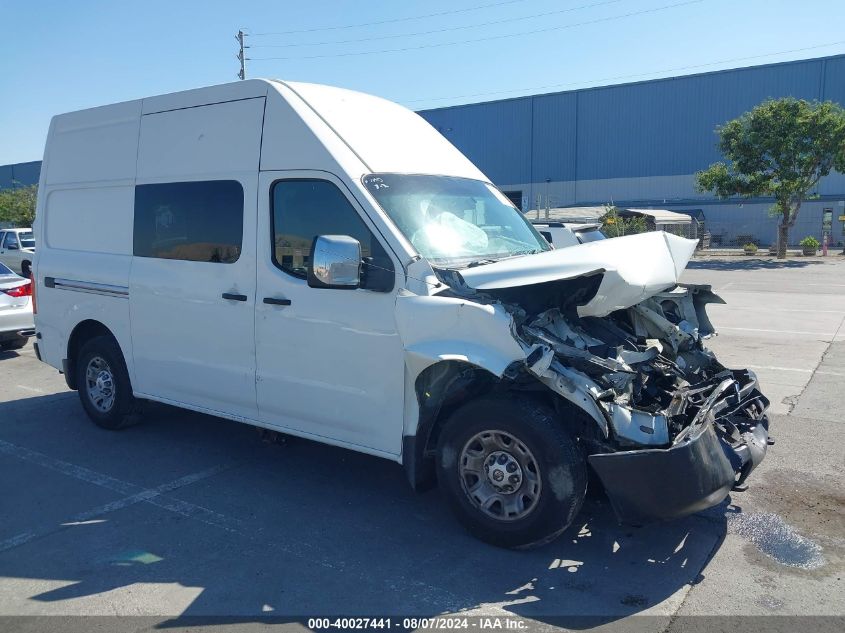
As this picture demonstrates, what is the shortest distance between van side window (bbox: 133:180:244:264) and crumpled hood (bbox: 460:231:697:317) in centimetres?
193

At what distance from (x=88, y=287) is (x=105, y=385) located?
0.91 meters

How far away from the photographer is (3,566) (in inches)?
164

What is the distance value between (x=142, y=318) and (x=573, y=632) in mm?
4214

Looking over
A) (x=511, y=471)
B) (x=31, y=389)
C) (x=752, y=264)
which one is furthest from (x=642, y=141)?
(x=511, y=471)

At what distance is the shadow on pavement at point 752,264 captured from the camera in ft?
89.2

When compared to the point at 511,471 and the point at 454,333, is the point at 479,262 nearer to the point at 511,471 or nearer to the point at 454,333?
the point at 454,333

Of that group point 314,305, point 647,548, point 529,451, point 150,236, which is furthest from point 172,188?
point 647,548

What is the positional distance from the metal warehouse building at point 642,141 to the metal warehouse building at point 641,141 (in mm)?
67

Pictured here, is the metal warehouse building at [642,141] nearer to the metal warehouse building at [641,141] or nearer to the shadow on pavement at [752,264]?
the metal warehouse building at [641,141]

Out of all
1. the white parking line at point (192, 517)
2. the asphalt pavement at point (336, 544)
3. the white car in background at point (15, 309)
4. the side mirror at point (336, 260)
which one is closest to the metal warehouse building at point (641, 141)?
the white car in background at point (15, 309)

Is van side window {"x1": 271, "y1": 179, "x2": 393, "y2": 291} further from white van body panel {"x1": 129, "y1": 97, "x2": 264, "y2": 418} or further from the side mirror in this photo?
white van body panel {"x1": 129, "y1": 97, "x2": 264, "y2": 418}

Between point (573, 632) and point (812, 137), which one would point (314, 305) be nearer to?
point (573, 632)

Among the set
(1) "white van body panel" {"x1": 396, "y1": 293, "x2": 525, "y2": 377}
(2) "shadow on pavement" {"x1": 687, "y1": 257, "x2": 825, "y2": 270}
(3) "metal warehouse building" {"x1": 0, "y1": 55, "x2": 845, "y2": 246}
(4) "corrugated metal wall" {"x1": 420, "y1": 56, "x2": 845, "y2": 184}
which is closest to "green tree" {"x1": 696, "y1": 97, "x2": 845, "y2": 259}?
(2) "shadow on pavement" {"x1": 687, "y1": 257, "x2": 825, "y2": 270}

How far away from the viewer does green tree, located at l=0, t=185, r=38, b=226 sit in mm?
43375
